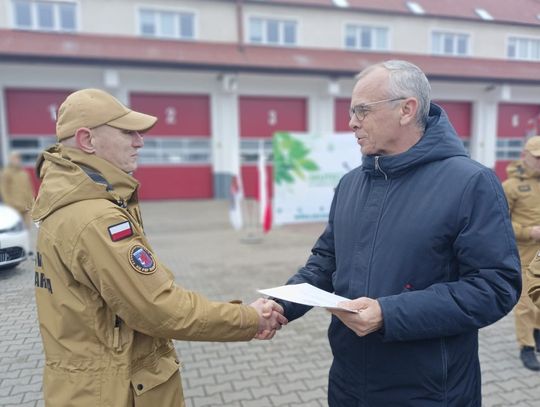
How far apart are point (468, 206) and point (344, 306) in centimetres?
56

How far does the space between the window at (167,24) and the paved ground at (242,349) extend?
824cm

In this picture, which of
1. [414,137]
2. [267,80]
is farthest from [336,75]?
[414,137]

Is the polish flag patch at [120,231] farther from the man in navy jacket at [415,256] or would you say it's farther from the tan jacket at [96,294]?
the man in navy jacket at [415,256]

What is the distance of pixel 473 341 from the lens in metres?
1.79

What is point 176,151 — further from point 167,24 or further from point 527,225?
point 527,225

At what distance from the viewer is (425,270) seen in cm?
163

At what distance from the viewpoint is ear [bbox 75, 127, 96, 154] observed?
1650 millimetres

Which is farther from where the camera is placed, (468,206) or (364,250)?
(364,250)

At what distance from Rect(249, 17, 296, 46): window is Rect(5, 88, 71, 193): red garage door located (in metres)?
6.80

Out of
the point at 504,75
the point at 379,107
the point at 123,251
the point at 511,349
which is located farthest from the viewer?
the point at 511,349

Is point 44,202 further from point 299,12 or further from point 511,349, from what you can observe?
point 299,12

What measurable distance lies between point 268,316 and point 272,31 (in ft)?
51.7

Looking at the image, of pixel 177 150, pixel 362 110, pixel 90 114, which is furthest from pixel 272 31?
pixel 90 114

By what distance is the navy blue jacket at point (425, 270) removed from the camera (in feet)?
5.04
